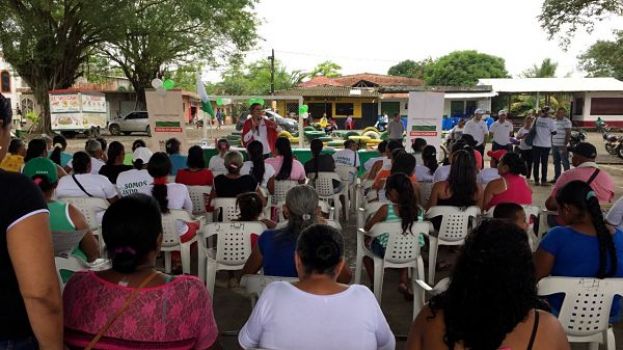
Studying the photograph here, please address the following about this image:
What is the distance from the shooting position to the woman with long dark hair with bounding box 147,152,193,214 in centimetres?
431

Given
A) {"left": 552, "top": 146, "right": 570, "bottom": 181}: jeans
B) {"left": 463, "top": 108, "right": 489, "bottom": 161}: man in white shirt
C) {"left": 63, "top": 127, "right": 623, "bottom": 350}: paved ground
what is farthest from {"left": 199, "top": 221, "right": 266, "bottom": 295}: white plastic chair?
{"left": 552, "top": 146, "right": 570, "bottom": 181}: jeans

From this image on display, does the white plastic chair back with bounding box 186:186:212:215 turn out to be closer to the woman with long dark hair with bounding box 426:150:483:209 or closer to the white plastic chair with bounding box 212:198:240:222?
the white plastic chair with bounding box 212:198:240:222

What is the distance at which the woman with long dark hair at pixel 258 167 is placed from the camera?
5.65 meters

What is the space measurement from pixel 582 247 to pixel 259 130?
Answer: 6141 mm

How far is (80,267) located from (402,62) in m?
76.8

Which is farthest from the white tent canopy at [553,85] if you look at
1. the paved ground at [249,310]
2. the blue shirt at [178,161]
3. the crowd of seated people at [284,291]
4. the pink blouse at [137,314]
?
the pink blouse at [137,314]

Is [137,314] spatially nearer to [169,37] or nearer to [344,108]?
[169,37]

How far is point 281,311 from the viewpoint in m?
1.95

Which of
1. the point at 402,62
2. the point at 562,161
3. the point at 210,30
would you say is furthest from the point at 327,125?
the point at 402,62

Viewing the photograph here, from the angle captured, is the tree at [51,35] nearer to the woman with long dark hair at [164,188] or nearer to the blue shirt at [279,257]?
the woman with long dark hair at [164,188]

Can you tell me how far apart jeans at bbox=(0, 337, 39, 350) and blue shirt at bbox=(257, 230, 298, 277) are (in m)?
1.47

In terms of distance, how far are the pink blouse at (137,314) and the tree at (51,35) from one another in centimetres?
1756

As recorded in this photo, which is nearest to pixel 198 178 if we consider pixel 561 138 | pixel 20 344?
pixel 20 344

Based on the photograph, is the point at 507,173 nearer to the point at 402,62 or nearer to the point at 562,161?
the point at 562,161
